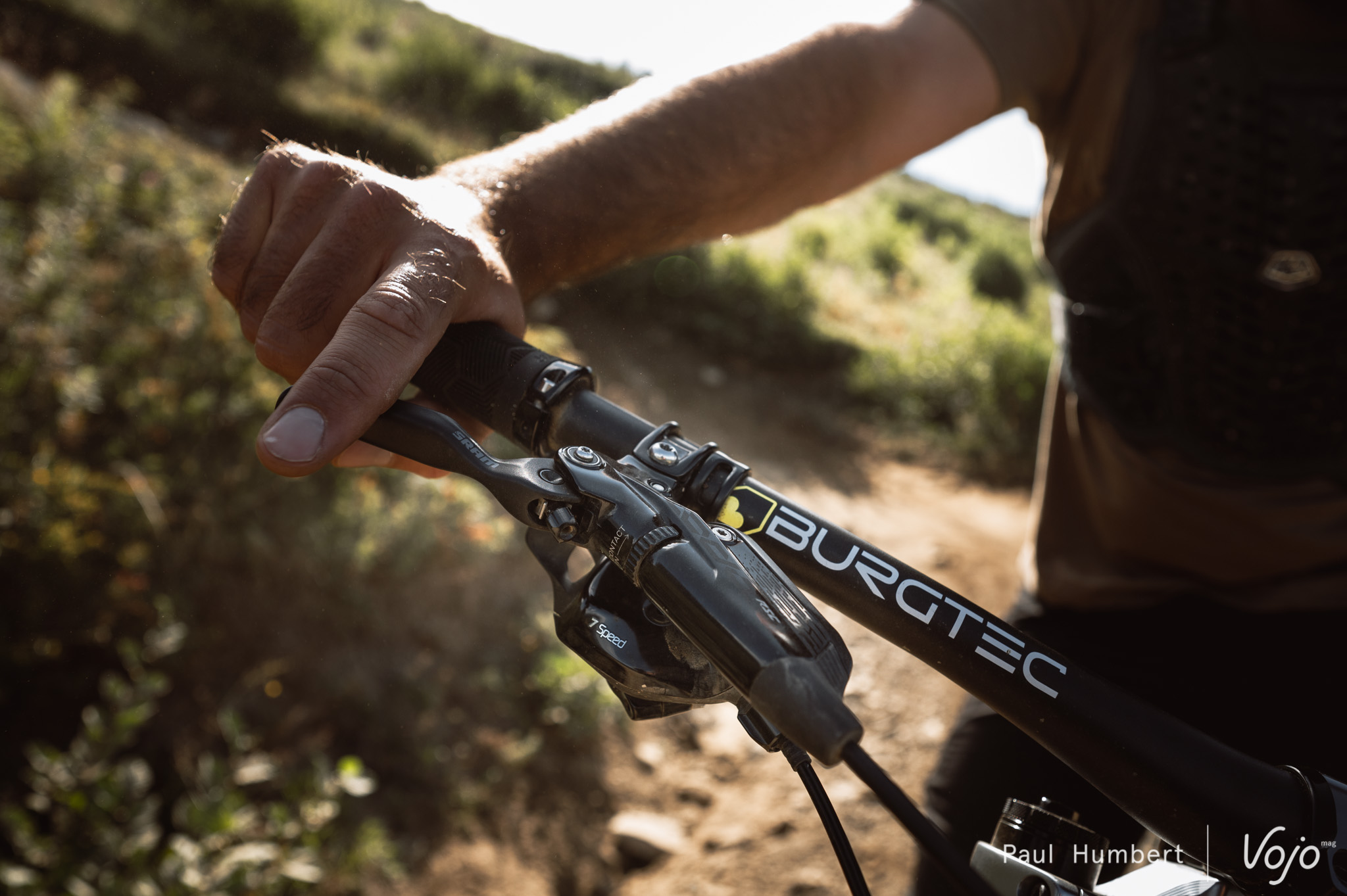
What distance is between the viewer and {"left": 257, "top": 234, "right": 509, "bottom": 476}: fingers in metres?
0.80

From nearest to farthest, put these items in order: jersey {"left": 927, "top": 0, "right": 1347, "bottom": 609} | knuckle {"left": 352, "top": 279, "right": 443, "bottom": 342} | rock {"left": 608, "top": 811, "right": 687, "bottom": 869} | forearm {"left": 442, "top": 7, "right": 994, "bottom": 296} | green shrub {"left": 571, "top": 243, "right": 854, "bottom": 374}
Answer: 1. knuckle {"left": 352, "top": 279, "right": 443, "bottom": 342}
2. forearm {"left": 442, "top": 7, "right": 994, "bottom": 296}
3. jersey {"left": 927, "top": 0, "right": 1347, "bottom": 609}
4. rock {"left": 608, "top": 811, "right": 687, "bottom": 869}
5. green shrub {"left": 571, "top": 243, "right": 854, "bottom": 374}

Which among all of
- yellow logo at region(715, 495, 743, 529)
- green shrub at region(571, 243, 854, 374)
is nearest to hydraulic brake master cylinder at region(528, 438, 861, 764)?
yellow logo at region(715, 495, 743, 529)

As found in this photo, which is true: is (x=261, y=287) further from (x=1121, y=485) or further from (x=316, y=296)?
(x=1121, y=485)

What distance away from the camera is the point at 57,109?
162 inches

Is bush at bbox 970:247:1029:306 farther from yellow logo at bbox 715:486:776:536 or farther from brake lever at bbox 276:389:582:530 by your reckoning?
brake lever at bbox 276:389:582:530

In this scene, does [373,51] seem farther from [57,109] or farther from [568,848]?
[568,848]

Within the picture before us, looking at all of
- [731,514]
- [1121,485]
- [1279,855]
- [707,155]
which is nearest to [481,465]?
[731,514]

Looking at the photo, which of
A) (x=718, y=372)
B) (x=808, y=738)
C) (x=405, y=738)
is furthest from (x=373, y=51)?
(x=718, y=372)

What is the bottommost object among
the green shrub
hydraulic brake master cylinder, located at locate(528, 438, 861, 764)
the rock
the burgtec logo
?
the rock

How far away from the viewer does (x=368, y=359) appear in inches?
33.8

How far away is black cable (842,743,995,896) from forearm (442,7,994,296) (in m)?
0.84

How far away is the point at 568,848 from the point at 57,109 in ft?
15.0

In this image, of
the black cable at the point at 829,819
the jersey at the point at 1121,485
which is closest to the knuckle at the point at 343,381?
the black cable at the point at 829,819

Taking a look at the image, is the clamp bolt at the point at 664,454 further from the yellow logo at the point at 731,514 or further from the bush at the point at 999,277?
the bush at the point at 999,277
